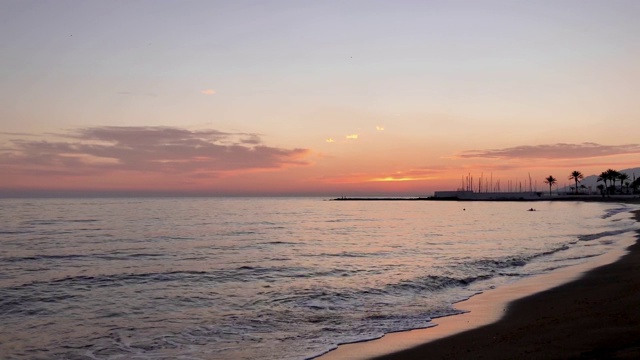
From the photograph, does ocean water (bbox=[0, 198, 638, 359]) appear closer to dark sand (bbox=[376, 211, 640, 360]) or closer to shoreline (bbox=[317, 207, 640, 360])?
shoreline (bbox=[317, 207, 640, 360])

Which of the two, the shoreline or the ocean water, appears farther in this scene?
the ocean water

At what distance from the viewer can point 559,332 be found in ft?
37.8

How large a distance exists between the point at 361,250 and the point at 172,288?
19204 millimetres

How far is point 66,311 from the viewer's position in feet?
57.1


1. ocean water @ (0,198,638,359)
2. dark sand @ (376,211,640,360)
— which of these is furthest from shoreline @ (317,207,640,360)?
ocean water @ (0,198,638,359)

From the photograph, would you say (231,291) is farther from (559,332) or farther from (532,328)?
(559,332)

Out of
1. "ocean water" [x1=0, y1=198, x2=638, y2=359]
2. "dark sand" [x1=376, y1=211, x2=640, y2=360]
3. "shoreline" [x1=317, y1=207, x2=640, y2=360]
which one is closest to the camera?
"dark sand" [x1=376, y1=211, x2=640, y2=360]

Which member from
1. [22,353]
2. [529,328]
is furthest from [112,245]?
[529,328]

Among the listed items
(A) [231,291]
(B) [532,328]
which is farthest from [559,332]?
(A) [231,291]

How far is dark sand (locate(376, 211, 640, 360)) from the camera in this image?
969 centimetres

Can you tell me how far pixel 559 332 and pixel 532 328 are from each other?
41.9 inches

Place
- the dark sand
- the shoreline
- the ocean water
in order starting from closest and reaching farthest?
the dark sand → the shoreline → the ocean water

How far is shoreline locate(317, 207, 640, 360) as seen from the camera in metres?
10.1

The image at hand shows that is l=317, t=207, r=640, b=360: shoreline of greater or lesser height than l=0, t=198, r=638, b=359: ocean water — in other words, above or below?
above
